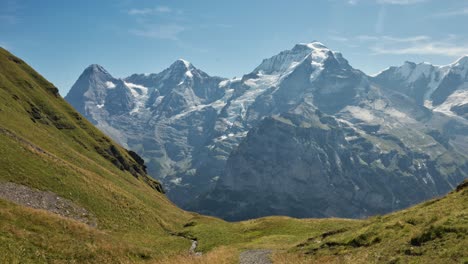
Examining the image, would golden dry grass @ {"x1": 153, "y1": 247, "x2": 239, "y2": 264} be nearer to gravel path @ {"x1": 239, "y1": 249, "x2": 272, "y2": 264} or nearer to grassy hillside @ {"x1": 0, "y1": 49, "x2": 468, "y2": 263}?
grassy hillside @ {"x1": 0, "y1": 49, "x2": 468, "y2": 263}

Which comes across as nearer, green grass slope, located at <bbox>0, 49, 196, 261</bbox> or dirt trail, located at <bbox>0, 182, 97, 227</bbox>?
green grass slope, located at <bbox>0, 49, 196, 261</bbox>

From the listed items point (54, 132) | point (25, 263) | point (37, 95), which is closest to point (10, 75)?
point (37, 95)

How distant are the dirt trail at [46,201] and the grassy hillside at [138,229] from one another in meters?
1.27

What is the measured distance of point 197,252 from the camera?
56.9 meters

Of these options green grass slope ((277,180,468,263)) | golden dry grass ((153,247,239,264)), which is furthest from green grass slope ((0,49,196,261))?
green grass slope ((277,180,468,263))

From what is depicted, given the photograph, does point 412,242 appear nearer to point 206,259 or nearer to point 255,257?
point 255,257

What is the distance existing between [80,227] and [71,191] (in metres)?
23.7

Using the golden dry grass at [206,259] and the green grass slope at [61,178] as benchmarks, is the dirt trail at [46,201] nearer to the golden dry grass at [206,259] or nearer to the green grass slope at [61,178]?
the green grass slope at [61,178]

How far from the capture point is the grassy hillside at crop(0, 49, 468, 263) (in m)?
31.9

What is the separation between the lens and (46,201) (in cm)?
5831

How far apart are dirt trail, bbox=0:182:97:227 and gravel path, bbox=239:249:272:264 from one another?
22.0m

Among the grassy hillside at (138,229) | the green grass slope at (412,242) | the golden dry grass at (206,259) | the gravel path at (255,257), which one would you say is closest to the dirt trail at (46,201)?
the grassy hillside at (138,229)

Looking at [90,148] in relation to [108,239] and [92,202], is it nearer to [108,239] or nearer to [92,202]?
[92,202]

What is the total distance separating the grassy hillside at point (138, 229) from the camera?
31.9 meters
